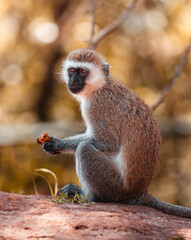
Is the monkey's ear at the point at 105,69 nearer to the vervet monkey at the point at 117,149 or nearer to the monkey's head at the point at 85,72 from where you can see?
the monkey's head at the point at 85,72

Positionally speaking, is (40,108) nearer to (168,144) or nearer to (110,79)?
(168,144)

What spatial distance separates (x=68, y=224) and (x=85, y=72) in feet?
9.95

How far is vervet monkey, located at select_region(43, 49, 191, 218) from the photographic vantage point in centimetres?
544

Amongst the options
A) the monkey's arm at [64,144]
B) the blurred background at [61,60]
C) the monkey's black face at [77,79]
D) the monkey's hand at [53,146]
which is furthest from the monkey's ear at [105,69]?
the blurred background at [61,60]

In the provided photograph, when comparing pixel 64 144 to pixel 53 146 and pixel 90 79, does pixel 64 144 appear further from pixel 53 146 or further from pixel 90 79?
pixel 90 79

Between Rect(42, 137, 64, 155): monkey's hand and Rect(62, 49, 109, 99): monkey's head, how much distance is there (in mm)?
809

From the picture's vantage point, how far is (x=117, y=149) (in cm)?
562

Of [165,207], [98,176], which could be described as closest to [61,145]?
[98,176]

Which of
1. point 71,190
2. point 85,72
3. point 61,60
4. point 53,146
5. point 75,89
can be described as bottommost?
point 71,190

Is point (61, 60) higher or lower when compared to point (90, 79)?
higher

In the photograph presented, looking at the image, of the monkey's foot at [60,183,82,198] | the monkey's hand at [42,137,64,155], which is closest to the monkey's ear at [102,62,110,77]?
the monkey's hand at [42,137,64,155]

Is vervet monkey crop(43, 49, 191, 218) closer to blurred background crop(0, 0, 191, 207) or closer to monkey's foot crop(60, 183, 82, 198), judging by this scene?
monkey's foot crop(60, 183, 82, 198)

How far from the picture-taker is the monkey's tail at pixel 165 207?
17.6 feet

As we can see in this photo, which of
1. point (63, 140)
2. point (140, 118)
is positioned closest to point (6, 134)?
point (63, 140)
